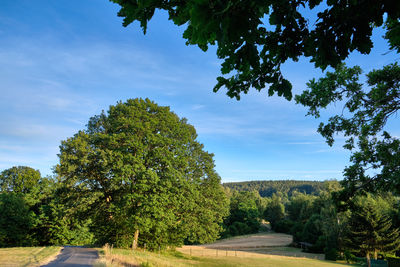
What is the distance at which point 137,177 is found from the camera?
1883 centimetres

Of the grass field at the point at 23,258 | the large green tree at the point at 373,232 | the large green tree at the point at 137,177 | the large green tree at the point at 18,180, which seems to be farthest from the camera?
the large green tree at the point at 18,180

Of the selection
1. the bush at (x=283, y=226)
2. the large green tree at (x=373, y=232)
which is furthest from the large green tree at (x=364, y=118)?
the bush at (x=283, y=226)

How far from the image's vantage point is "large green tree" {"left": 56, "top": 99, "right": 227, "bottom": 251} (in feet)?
60.3

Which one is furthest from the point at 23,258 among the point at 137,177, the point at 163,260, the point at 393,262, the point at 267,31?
the point at 393,262

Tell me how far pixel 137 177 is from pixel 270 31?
17713 mm

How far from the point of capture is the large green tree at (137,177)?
18.4m

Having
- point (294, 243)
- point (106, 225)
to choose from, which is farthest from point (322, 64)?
point (294, 243)

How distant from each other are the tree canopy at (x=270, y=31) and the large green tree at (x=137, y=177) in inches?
637

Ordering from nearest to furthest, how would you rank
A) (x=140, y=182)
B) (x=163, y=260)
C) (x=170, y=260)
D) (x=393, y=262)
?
(x=163, y=260)
(x=140, y=182)
(x=170, y=260)
(x=393, y=262)

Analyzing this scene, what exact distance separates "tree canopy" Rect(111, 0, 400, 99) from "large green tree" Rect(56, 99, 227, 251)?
53.1 ft

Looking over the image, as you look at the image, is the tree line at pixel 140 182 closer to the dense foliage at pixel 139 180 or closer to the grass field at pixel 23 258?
the dense foliage at pixel 139 180

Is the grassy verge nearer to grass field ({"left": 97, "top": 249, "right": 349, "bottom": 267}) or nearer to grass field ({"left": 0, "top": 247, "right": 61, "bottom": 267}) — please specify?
grass field ({"left": 97, "top": 249, "right": 349, "bottom": 267})

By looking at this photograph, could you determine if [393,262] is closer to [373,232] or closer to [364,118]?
[373,232]

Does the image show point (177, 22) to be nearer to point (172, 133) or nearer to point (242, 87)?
point (242, 87)
